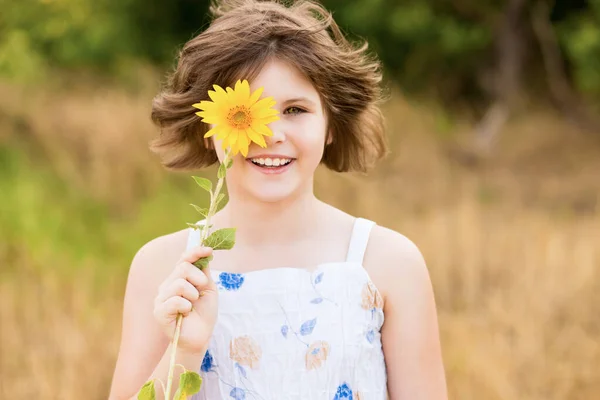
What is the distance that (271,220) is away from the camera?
171cm

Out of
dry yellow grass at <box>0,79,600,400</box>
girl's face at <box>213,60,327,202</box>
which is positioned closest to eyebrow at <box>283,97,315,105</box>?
girl's face at <box>213,60,327,202</box>

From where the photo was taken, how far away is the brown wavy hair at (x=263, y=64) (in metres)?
1.63

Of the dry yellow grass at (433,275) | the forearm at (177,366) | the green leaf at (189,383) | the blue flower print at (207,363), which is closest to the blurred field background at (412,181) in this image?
the dry yellow grass at (433,275)

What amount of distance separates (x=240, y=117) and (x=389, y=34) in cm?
892

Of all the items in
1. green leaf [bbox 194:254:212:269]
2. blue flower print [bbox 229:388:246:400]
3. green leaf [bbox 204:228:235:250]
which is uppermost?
green leaf [bbox 204:228:235:250]

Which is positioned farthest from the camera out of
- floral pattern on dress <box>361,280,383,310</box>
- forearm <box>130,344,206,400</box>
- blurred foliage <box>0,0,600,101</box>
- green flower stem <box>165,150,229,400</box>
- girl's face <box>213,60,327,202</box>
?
blurred foliage <box>0,0,600,101</box>

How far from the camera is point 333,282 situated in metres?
1.68

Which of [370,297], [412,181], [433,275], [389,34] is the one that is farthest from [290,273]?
[389,34]

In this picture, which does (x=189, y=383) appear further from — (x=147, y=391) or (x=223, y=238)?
(x=223, y=238)

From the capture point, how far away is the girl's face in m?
1.56

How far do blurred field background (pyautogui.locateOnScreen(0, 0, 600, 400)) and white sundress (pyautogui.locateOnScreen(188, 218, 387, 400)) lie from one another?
7.12 ft

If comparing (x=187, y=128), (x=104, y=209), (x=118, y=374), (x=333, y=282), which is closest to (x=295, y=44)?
(x=187, y=128)

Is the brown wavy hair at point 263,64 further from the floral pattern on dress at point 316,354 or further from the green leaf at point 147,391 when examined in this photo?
the green leaf at point 147,391

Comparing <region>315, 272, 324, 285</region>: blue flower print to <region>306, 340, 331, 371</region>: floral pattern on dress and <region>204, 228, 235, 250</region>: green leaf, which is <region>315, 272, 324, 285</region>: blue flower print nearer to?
<region>306, 340, 331, 371</region>: floral pattern on dress
